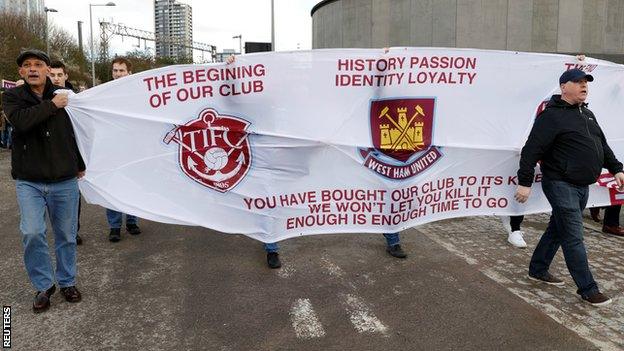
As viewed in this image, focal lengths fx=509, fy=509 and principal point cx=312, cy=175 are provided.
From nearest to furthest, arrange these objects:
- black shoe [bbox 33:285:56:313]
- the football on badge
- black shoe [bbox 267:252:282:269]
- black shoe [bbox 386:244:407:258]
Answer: black shoe [bbox 33:285:56:313] → the football on badge → black shoe [bbox 267:252:282:269] → black shoe [bbox 386:244:407:258]

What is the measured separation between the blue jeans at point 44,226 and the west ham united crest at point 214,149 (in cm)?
98

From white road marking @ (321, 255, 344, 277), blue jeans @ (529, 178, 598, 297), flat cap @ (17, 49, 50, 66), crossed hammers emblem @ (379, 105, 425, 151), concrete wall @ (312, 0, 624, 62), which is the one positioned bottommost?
white road marking @ (321, 255, 344, 277)

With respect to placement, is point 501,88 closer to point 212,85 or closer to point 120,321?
point 212,85

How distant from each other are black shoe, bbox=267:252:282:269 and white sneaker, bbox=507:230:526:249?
9.21 ft

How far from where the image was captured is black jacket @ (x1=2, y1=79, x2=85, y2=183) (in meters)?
3.85

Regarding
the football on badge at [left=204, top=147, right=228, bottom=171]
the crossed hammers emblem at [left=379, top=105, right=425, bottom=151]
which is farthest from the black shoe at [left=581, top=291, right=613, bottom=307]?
the football on badge at [left=204, top=147, right=228, bottom=171]

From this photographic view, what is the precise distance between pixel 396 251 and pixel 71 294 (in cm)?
323

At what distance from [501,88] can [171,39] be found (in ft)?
325

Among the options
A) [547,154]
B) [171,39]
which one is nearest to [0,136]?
[547,154]

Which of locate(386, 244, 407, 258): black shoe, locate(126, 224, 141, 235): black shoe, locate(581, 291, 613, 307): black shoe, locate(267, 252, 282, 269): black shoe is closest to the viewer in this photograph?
locate(581, 291, 613, 307): black shoe

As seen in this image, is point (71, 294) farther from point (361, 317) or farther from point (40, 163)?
point (361, 317)

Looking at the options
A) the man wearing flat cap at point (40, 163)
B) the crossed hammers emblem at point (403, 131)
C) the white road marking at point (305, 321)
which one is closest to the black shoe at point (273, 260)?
the white road marking at point (305, 321)

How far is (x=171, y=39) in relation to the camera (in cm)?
→ 9681

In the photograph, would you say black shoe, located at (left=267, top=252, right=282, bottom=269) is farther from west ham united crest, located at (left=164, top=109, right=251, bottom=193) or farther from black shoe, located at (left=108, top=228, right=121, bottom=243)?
black shoe, located at (left=108, top=228, right=121, bottom=243)
